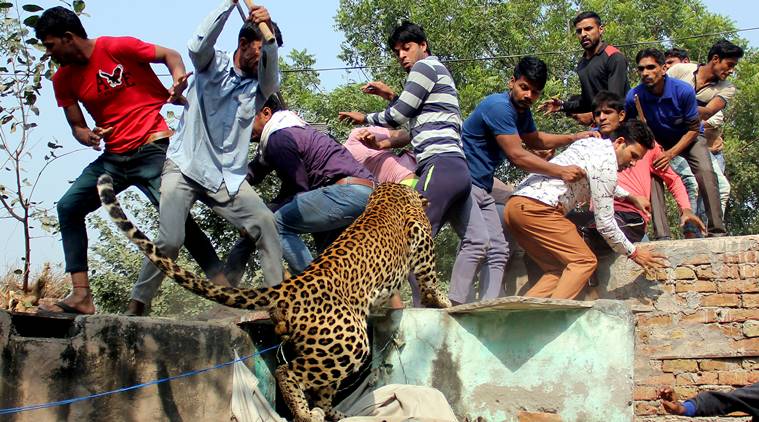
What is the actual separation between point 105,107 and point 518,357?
9.97ft

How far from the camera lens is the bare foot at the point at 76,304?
607 cm

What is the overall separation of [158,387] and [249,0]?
230 centimetres

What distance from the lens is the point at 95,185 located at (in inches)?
247

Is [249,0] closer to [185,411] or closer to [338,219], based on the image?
[338,219]

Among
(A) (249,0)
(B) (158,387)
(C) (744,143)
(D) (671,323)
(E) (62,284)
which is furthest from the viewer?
(C) (744,143)

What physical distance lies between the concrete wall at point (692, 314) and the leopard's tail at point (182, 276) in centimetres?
316

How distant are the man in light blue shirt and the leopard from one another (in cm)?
52

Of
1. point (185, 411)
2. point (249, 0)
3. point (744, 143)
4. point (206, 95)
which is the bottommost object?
A: point (185, 411)

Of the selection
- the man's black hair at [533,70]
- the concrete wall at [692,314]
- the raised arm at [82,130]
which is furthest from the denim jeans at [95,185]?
the concrete wall at [692,314]

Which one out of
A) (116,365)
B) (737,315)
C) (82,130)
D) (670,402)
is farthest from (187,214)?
(737,315)

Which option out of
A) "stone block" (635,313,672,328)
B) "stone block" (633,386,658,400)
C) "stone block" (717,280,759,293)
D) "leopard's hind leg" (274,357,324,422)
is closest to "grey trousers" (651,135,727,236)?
"stone block" (717,280,759,293)

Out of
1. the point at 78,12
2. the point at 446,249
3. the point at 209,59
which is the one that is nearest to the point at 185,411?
the point at 209,59

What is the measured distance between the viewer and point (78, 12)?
7199 millimetres

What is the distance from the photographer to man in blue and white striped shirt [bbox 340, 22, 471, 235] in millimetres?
7055
